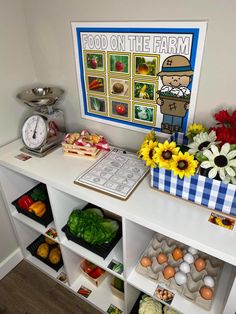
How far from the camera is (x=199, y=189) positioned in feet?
2.88

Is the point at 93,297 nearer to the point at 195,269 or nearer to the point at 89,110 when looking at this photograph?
the point at 195,269

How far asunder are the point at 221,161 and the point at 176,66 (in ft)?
1.39

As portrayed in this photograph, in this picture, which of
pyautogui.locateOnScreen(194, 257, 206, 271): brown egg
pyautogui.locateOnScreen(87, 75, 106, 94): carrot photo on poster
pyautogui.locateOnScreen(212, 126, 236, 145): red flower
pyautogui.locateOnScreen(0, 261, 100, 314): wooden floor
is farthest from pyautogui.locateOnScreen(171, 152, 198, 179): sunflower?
pyautogui.locateOnScreen(0, 261, 100, 314): wooden floor

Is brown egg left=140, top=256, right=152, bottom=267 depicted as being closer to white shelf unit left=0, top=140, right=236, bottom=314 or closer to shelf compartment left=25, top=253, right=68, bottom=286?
white shelf unit left=0, top=140, right=236, bottom=314

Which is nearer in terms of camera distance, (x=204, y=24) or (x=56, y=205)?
(x=204, y=24)

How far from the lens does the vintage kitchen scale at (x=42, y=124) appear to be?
1.26m

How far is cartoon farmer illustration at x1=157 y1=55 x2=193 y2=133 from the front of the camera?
98 centimetres

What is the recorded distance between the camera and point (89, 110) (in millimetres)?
1339

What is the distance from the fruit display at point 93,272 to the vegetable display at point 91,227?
389 mm

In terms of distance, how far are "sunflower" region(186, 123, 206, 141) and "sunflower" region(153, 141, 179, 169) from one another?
162 mm

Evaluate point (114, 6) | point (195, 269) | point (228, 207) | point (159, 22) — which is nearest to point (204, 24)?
point (159, 22)

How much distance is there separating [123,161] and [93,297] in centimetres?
84

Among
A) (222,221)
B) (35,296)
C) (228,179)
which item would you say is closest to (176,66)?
(228,179)

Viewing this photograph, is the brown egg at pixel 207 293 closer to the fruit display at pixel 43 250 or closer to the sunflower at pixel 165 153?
the sunflower at pixel 165 153
